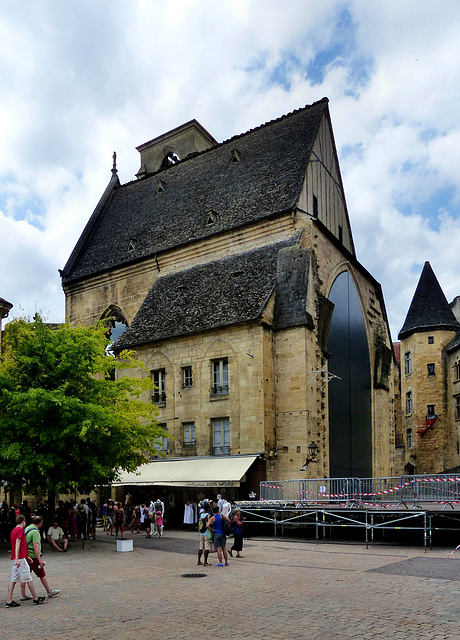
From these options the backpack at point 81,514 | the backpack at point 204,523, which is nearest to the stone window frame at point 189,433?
the backpack at point 81,514

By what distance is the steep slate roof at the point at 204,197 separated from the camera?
30219 mm

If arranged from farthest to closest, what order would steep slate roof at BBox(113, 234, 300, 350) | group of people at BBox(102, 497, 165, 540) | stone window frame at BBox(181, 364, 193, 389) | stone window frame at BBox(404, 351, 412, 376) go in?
stone window frame at BBox(404, 351, 412, 376)
stone window frame at BBox(181, 364, 193, 389)
steep slate roof at BBox(113, 234, 300, 350)
group of people at BBox(102, 497, 165, 540)

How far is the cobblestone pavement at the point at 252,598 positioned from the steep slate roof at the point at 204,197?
57.3ft

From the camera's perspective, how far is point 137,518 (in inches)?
931

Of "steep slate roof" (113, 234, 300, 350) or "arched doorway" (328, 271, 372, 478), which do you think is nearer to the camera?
"steep slate roof" (113, 234, 300, 350)

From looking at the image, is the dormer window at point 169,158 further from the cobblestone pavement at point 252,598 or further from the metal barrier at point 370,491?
the cobblestone pavement at point 252,598

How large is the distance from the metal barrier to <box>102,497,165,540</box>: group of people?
12.1ft

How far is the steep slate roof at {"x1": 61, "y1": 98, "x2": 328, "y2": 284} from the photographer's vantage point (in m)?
30.2

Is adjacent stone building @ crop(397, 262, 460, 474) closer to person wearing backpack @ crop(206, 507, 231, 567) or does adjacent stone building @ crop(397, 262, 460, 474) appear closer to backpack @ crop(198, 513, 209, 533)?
backpack @ crop(198, 513, 209, 533)

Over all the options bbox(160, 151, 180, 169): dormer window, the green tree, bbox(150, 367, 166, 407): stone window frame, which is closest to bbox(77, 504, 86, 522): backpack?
the green tree

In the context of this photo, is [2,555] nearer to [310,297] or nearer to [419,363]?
[310,297]

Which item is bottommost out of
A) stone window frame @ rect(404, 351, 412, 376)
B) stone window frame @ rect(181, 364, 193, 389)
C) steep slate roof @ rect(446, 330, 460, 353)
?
stone window frame @ rect(181, 364, 193, 389)

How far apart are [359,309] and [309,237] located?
7.05 m

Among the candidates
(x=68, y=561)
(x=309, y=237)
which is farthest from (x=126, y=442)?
(x=309, y=237)
